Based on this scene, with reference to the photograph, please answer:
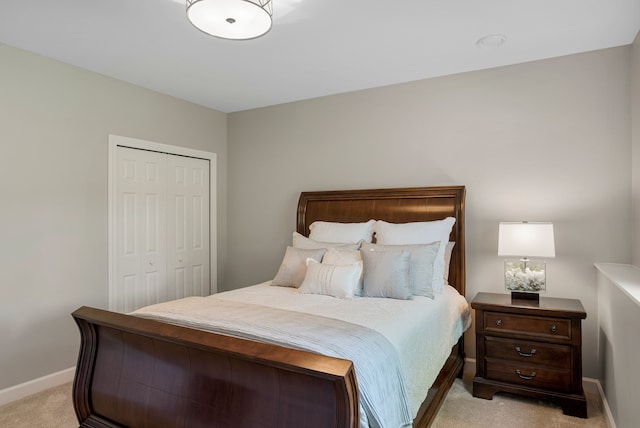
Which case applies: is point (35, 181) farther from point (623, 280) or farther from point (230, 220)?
point (623, 280)

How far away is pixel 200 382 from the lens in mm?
1723

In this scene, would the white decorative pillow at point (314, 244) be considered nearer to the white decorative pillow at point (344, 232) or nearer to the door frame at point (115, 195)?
the white decorative pillow at point (344, 232)

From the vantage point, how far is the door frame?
11.4 feet

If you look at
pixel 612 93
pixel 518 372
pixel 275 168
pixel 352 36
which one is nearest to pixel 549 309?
pixel 518 372

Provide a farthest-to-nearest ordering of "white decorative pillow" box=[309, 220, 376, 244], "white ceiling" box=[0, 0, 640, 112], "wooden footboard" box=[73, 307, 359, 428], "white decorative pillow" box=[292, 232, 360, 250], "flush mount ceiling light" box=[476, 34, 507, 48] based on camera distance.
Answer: "white decorative pillow" box=[309, 220, 376, 244] → "white decorative pillow" box=[292, 232, 360, 250] → "flush mount ceiling light" box=[476, 34, 507, 48] → "white ceiling" box=[0, 0, 640, 112] → "wooden footboard" box=[73, 307, 359, 428]

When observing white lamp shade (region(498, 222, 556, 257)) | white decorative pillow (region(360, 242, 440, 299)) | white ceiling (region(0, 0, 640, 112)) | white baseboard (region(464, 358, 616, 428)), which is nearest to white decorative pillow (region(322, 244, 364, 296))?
white decorative pillow (region(360, 242, 440, 299))

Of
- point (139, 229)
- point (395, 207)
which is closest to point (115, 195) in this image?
point (139, 229)

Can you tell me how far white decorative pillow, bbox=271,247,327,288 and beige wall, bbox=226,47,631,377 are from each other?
1.02 metres

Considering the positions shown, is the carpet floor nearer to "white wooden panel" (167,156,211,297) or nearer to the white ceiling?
"white wooden panel" (167,156,211,297)

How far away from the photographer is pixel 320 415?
142 cm

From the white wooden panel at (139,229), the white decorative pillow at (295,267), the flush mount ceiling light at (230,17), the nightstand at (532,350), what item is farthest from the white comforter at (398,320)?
the flush mount ceiling light at (230,17)

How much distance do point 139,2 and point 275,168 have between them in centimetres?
230

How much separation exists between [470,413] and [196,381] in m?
1.85

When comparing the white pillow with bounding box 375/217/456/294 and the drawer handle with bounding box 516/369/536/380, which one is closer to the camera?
the drawer handle with bounding box 516/369/536/380
